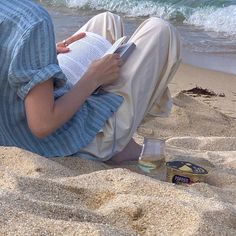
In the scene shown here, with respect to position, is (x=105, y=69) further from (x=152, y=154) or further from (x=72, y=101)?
(x=152, y=154)

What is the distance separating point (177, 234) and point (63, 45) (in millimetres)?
1566

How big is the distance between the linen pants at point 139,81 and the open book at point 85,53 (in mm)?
57

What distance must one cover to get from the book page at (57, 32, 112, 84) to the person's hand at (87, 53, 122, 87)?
0.16 m

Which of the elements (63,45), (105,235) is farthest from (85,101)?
(105,235)

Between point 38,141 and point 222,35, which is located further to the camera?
point 222,35

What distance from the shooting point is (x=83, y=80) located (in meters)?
3.00

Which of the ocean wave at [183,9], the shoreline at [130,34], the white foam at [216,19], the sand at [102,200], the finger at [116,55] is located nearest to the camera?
the sand at [102,200]

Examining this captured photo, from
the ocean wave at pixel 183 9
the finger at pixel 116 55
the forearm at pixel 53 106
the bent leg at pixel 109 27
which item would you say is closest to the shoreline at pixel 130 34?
the ocean wave at pixel 183 9

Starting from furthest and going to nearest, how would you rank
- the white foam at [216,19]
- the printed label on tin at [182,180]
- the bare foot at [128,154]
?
the white foam at [216,19] → the bare foot at [128,154] → the printed label on tin at [182,180]

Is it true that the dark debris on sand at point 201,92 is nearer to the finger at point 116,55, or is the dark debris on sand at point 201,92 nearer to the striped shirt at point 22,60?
the finger at point 116,55

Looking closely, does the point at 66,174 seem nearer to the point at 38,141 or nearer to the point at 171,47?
the point at 38,141

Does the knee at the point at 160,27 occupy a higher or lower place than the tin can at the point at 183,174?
higher

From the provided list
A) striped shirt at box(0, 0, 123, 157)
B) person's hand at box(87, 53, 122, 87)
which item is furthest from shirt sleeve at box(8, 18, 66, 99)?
person's hand at box(87, 53, 122, 87)

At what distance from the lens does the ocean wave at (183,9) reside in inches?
403
